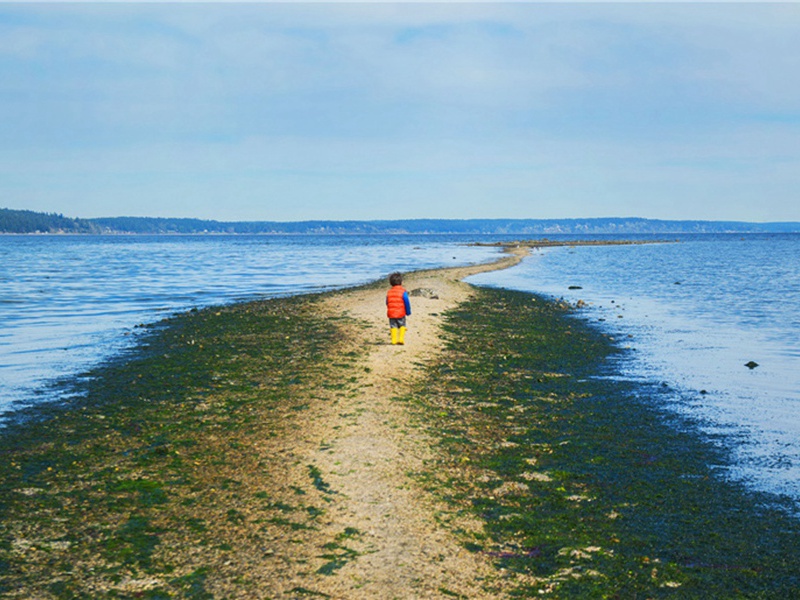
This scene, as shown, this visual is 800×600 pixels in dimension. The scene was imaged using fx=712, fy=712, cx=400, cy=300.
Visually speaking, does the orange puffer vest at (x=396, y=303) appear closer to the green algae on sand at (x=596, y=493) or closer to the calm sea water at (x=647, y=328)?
the green algae on sand at (x=596, y=493)

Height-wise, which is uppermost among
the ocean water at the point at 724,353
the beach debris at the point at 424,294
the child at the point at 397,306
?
the child at the point at 397,306

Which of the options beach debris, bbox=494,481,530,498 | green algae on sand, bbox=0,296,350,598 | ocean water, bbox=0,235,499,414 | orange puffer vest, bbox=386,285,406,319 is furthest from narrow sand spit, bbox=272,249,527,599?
ocean water, bbox=0,235,499,414

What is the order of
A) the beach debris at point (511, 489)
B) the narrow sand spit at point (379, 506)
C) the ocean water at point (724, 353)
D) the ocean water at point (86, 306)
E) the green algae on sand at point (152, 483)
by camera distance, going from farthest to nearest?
1. the ocean water at point (86, 306)
2. the ocean water at point (724, 353)
3. the beach debris at point (511, 489)
4. the green algae on sand at point (152, 483)
5. the narrow sand spit at point (379, 506)

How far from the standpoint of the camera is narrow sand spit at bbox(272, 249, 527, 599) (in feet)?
24.3

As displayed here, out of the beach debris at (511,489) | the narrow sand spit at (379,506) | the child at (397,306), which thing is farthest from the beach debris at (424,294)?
the beach debris at (511,489)

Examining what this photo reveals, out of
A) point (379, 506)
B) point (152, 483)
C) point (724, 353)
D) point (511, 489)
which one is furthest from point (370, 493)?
point (724, 353)

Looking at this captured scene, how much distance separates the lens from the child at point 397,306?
21094 millimetres

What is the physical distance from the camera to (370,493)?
9906 millimetres

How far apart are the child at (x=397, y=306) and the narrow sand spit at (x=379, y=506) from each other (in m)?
2.86

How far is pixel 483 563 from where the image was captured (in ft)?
26.2

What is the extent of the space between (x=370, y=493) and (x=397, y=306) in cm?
1171

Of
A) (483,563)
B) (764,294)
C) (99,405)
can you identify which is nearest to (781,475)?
(483,563)

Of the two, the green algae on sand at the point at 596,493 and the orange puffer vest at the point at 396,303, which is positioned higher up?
the orange puffer vest at the point at 396,303

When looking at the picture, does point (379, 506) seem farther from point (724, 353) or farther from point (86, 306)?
point (86, 306)
